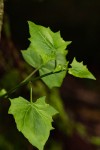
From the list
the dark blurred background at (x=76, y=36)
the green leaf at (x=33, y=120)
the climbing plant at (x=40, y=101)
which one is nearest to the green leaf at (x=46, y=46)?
the climbing plant at (x=40, y=101)

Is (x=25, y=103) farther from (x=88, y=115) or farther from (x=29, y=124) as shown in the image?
(x=88, y=115)

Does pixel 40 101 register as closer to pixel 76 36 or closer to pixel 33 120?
pixel 33 120

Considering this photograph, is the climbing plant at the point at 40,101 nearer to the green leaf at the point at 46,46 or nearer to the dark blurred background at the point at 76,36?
the green leaf at the point at 46,46

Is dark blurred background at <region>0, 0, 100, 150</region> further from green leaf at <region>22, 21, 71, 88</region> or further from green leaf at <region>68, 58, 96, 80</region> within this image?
green leaf at <region>68, 58, 96, 80</region>

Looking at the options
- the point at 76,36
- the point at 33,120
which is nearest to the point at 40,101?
the point at 33,120

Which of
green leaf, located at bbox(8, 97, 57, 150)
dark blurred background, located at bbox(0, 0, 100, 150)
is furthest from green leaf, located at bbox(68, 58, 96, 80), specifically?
dark blurred background, located at bbox(0, 0, 100, 150)

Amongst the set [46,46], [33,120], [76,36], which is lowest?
[76,36]

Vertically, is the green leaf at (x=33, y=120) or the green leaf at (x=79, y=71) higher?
the green leaf at (x=79, y=71)

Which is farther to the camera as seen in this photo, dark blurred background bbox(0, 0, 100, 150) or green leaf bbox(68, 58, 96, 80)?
dark blurred background bbox(0, 0, 100, 150)

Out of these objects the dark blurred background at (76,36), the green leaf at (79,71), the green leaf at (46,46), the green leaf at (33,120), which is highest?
the green leaf at (46,46)
